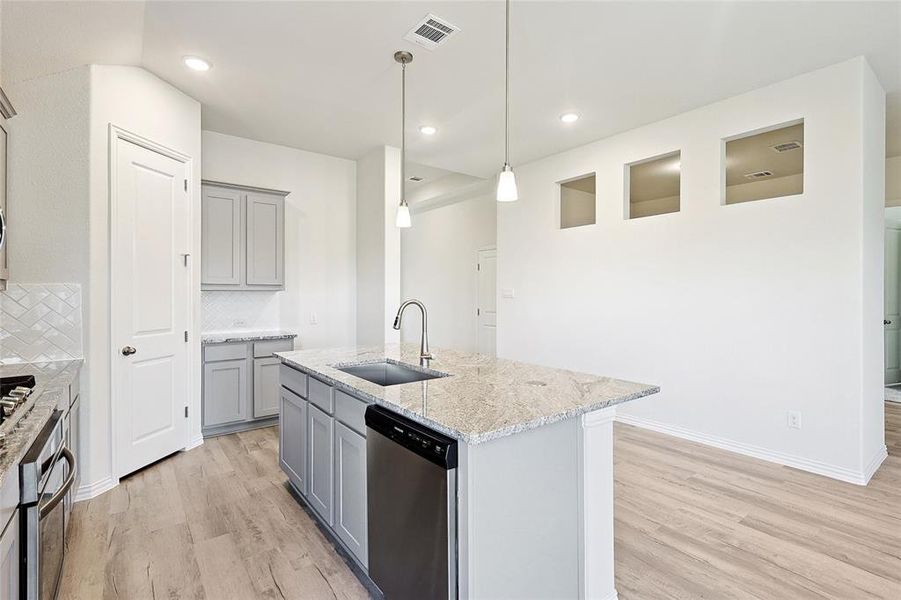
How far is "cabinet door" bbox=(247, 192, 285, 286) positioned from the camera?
4.35 metres

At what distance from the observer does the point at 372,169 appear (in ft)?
16.3

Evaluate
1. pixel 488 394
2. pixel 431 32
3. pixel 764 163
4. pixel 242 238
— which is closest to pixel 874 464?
pixel 488 394

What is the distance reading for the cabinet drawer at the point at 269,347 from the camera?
13.6 ft

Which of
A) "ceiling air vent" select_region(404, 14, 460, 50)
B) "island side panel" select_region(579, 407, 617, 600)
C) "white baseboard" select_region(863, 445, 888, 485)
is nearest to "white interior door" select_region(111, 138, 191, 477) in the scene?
"ceiling air vent" select_region(404, 14, 460, 50)

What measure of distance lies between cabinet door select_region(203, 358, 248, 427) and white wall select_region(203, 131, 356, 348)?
666 millimetres

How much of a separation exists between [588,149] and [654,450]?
2.99 m

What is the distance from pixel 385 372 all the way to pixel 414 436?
4.05ft

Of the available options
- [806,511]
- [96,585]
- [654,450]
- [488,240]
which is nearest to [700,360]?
[654,450]

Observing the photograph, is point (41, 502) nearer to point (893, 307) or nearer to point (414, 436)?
point (414, 436)

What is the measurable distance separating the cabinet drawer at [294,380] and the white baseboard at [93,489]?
1275 millimetres

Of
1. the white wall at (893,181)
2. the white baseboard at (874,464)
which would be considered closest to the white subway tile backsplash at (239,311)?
the white baseboard at (874,464)

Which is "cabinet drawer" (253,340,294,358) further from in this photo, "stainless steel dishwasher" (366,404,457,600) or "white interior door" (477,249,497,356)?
"white interior door" (477,249,497,356)

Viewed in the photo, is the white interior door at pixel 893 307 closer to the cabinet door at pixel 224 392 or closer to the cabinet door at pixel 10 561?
the cabinet door at pixel 224 392

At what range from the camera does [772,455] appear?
3.41 m
